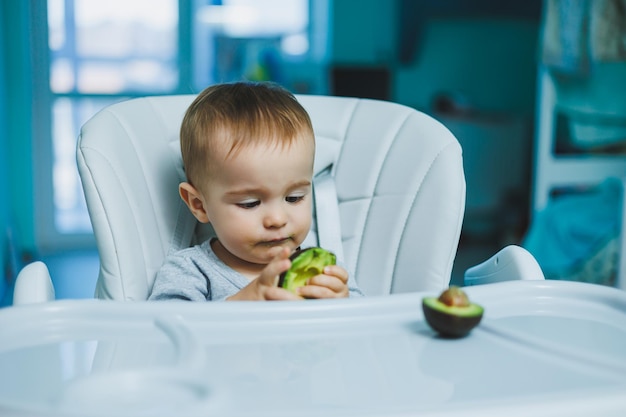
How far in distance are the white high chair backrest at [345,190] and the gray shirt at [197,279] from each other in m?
0.04

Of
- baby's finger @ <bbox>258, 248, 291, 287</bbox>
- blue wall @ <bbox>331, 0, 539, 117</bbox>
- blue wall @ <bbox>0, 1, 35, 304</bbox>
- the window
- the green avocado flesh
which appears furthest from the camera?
blue wall @ <bbox>331, 0, 539, 117</bbox>

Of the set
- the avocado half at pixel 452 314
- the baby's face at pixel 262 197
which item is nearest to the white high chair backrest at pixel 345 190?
the baby's face at pixel 262 197

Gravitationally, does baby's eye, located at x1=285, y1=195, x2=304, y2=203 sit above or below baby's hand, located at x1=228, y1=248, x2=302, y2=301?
above

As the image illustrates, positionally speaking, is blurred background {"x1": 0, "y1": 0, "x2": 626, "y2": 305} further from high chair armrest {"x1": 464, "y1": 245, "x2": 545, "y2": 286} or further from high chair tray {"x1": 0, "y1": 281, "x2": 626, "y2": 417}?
high chair tray {"x1": 0, "y1": 281, "x2": 626, "y2": 417}

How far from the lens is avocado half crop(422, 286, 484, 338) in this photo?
715 millimetres

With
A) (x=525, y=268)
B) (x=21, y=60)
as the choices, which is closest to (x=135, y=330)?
(x=525, y=268)

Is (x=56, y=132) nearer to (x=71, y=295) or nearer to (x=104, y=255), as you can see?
(x=71, y=295)

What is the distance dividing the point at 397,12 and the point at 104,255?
3.76m

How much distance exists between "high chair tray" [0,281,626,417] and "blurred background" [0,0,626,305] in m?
2.97

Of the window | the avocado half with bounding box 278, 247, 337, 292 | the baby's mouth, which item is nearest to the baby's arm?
the baby's mouth

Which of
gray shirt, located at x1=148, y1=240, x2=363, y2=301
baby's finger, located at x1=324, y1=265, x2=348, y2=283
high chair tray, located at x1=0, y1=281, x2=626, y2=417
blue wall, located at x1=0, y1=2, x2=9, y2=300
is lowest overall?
blue wall, located at x1=0, y1=2, x2=9, y2=300

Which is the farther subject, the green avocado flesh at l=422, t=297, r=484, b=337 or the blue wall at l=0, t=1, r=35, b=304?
the blue wall at l=0, t=1, r=35, b=304

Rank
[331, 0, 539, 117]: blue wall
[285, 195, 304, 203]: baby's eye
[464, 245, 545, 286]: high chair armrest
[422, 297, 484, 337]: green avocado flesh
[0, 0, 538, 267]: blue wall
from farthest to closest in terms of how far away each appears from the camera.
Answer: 1. [331, 0, 539, 117]: blue wall
2. [0, 0, 538, 267]: blue wall
3. [285, 195, 304, 203]: baby's eye
4. [464, 245, 545, 286]: high chair armrest
5. [422, 297, 484, 337]: green avocado flesh

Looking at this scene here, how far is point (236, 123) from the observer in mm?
1076
